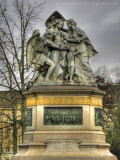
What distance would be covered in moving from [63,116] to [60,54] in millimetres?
2840

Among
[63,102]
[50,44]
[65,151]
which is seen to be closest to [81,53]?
[50,44]

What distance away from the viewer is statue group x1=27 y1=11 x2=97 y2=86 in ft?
51.8

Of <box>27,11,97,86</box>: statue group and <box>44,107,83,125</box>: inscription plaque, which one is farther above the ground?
<box>27,11,97,86</box>: statue group

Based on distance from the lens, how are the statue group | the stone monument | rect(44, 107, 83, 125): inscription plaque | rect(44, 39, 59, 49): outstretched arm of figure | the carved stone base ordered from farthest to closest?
rect(44, 39, 59, 49): outstretched arm of figure < the statue group < rect(44, 107, 83, 125): inscription plaque < the stone monument < the carved stone base

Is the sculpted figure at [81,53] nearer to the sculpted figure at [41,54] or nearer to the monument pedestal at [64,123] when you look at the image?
the monument pedestal at [64,123]

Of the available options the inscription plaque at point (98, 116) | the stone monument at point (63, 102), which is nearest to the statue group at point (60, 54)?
the stone monument at point (63, 102)

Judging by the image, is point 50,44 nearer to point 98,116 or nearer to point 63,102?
point 63,102

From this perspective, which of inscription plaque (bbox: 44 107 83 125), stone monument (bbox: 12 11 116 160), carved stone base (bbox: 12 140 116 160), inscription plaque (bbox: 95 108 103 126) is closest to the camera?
carved stone base (bbox: 12 140 116 160)

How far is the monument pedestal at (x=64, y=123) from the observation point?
14266 mm

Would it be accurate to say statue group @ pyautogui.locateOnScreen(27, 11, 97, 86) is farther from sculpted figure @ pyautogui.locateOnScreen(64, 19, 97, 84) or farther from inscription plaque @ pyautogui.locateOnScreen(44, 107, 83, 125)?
inscription plaque @ pyautogui.locateOnScreen(44, 107, 83, 125)

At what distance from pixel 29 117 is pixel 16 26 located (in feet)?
36.2

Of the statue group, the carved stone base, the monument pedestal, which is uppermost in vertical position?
the statue group

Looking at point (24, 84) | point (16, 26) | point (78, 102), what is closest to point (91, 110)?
point (78, 102)

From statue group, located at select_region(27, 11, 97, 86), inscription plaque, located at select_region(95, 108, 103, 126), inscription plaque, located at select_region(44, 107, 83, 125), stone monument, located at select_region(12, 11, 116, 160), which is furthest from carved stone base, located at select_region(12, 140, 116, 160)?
statue group, located at select_region(27, 11, 97, 86)
